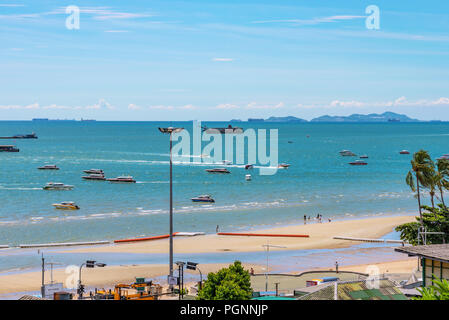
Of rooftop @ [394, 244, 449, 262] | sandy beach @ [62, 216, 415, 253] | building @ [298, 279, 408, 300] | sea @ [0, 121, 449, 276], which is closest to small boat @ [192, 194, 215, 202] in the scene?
sea @ [0, 121, 449, 276]

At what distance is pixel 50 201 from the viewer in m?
105

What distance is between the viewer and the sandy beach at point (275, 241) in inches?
2527

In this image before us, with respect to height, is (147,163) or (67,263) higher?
(147,163)

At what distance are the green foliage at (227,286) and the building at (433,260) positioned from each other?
8.63 m

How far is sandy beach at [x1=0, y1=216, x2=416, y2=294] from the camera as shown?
49438 mm

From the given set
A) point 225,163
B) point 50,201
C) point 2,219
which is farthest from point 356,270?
point 225,163

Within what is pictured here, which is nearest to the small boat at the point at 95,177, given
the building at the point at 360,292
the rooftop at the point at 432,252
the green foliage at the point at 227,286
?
the green foliage at the point at 227,286

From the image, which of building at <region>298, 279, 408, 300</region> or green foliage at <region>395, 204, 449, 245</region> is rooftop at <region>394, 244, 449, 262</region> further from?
green foliage at <region>395, 204, 449, 245</region>

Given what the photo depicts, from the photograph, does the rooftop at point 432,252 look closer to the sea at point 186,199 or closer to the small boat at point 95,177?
the sea at point 186,199

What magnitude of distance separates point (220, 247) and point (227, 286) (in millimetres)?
35790

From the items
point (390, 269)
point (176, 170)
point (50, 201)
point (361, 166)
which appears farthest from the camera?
point (361, 166)

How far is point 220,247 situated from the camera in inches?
2559
